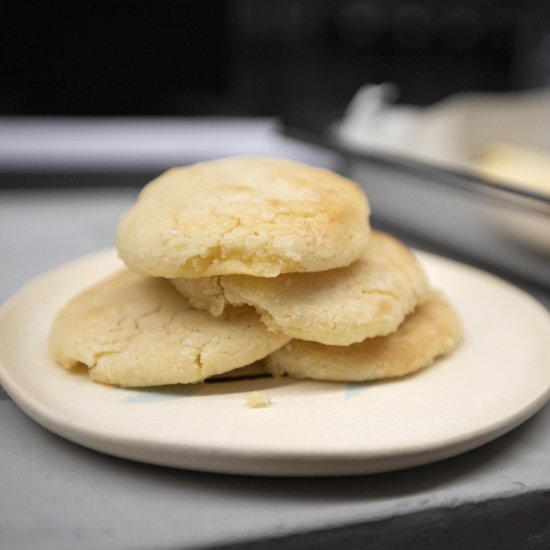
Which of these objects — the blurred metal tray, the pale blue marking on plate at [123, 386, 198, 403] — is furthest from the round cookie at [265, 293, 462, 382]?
the blurred metal tray

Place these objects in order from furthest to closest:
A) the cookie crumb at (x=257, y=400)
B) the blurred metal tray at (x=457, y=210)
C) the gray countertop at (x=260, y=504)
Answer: the blurred metal tray at (x=457, y=210)
the cookie crumb at (x=257, y=400)
the gray countertop at (x=260, y=504)

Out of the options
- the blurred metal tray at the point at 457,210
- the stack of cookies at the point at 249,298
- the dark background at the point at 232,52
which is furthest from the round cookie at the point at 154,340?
the dark background at the point at 232,52

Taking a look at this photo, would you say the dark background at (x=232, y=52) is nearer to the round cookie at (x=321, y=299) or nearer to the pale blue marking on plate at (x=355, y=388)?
the round cookie at (x=321, y=299)

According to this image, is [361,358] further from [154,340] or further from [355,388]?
[154,340]

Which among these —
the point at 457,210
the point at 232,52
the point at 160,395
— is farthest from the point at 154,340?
the point at 232,52

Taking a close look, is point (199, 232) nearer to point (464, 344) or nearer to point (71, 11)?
point (464, 344)

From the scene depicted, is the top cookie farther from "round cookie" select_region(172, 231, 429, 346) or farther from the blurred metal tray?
the blurred metal tray

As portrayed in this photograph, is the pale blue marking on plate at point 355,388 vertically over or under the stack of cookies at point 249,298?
under
